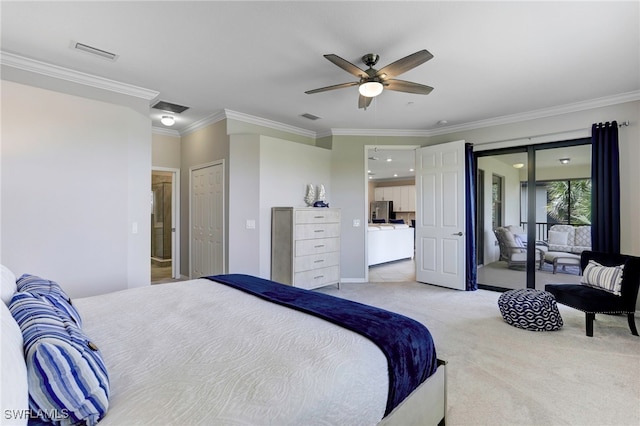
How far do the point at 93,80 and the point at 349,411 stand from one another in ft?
12.8

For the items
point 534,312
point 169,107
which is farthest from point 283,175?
point 534,312

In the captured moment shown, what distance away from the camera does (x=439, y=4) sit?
2.09 metres

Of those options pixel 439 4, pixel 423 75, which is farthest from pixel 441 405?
pixel 423 75

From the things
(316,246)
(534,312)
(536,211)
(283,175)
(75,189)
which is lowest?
(534,312)

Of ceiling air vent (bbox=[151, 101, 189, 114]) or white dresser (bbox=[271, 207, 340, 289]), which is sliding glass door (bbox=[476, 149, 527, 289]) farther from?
ceiling air vent (bbox=[151, 101, 189, 114])

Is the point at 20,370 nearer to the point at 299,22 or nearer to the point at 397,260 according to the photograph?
the point at 299,22

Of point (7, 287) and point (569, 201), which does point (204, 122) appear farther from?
point (569, 201)

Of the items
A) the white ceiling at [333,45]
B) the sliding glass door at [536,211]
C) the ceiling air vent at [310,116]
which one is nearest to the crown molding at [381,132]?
the ceiling air vent at [310,116]

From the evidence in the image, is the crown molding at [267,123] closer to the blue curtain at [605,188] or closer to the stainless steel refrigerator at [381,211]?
the blue curtain at [605,188]

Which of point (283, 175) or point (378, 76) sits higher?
point (378, 76)

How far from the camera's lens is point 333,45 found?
8.51ft

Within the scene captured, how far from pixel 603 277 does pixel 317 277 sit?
10.9 ft

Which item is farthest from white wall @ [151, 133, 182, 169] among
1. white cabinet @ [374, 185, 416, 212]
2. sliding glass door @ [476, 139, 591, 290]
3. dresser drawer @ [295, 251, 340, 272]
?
white cabinet @ [374, 185, 416, 212]

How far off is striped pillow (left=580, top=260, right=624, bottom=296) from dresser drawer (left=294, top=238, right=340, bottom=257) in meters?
3.10
